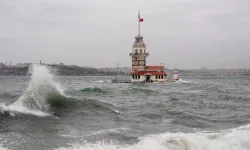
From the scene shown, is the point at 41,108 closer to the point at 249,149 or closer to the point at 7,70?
the point at 249,149

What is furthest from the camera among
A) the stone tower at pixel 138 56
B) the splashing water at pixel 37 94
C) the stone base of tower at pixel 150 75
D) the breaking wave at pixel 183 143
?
the stone tower at pixel 138 56

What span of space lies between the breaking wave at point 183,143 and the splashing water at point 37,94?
6227 mm

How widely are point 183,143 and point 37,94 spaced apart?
10.5 m

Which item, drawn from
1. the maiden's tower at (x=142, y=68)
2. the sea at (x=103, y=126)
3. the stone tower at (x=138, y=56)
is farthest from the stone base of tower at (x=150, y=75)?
the sea at (x=103, y=126)

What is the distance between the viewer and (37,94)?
1906 cm

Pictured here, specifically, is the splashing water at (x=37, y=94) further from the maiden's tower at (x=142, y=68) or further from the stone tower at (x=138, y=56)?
the stone tower at (x=138, y=56)

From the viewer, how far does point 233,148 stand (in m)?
11.8

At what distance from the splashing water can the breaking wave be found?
20.4ft

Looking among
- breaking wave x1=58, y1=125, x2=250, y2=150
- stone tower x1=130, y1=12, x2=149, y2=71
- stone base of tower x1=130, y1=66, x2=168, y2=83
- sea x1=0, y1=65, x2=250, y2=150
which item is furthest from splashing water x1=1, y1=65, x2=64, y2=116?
stone tower x1=130, y1=12, x2=149, y2=71

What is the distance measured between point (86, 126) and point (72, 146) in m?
4.14

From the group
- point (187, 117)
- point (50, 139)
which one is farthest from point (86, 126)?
point (187, 117)

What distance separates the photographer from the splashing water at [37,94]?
1645 cm

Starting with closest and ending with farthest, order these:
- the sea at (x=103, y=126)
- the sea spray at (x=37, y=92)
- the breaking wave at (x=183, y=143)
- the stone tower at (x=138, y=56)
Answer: the breaking wave at (x=183, y=143)
the sea at (x=103, y=126)
the sea spray at (x=37, y=92)
the stone tower at (x=138, y=56)

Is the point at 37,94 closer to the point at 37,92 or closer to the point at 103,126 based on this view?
the point at 37,92
